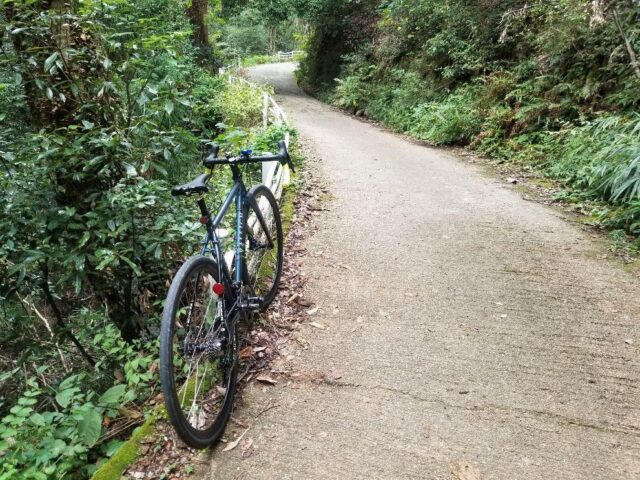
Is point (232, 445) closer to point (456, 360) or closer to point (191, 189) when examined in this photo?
point (191, 189)

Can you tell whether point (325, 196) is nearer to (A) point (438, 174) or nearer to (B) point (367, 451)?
(A) point (438, 174)

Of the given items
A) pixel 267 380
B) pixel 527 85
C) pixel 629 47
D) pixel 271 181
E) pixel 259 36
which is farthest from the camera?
pixel 259 36

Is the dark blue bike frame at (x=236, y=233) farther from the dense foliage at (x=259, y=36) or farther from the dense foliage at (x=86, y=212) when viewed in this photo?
the dense foliage at (x=259, y=36)

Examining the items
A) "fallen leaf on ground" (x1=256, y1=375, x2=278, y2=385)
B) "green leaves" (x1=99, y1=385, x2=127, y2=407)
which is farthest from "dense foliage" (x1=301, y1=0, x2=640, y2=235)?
"green leaves" (x1=99, y1=385, x2=127, y2=407)

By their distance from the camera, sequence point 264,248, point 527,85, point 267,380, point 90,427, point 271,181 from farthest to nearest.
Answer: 1. point 527,85
2. point 271,181
3. point 264,248
4. point 267,380
5. point 90,427

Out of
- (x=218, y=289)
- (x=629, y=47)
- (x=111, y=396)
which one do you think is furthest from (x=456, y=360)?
Answer: (x=629, y=47)

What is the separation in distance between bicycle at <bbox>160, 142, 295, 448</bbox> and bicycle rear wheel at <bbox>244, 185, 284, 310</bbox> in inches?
16.7

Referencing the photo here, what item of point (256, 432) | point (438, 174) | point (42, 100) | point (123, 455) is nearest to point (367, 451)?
point (256, 432)

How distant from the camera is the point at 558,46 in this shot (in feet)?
29.9

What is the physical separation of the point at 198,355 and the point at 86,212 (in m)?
1.58

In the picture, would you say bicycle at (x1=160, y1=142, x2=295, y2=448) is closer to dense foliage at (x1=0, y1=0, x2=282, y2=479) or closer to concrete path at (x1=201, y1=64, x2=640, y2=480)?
concrete path at (x1=201, y1=64, x2=640, y2=480)

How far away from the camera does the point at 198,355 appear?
2660 mm

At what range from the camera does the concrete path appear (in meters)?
2.67

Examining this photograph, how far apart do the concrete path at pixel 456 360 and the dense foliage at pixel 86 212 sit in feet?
3.12
